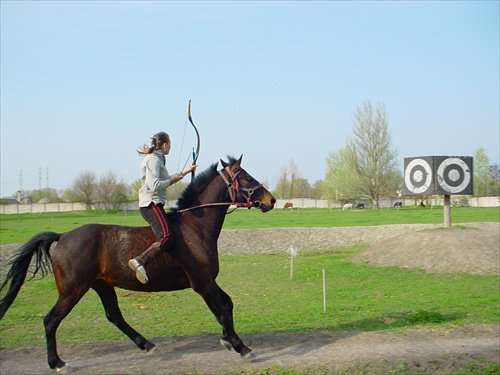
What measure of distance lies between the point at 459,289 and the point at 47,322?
12263mm

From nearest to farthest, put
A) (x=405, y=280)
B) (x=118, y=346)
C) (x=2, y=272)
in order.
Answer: (x=118, y=346) < (x=405, y=280) < (x=2, y=272)

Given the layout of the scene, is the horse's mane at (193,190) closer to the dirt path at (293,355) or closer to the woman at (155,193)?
the woman at (155,193)

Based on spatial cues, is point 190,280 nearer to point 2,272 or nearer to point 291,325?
point 291,325

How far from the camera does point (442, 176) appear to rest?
23219 millimetres

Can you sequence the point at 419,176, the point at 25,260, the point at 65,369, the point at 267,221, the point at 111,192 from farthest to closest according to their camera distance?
the point at 111,192 → the point at 267,221 → the point at 419,176 → the point at 25,260 → the point at 65,369

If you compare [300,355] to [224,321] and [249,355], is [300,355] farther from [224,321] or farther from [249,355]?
[224,321]

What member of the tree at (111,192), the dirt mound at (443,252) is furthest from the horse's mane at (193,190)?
the tree at (111,192)

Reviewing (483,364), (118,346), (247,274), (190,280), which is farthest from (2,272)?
(483,364)

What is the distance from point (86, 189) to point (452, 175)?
244 feet

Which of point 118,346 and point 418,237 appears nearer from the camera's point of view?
point 118,346

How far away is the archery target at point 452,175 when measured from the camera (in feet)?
76.1

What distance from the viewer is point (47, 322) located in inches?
319

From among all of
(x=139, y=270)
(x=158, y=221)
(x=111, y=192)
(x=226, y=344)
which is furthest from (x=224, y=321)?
(x=111, y=192)

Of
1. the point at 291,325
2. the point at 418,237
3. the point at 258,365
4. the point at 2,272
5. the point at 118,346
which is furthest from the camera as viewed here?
the point at 418,237
